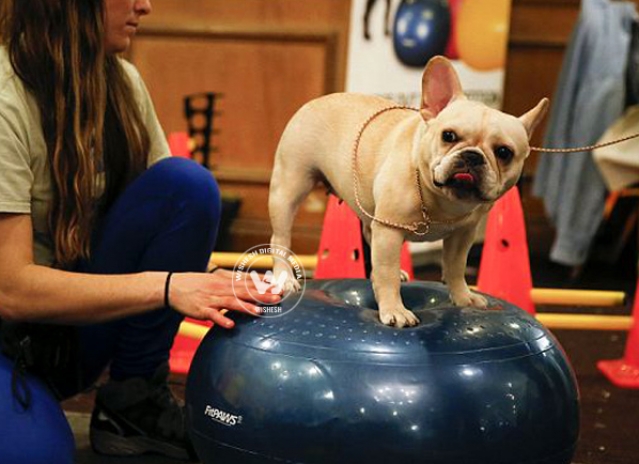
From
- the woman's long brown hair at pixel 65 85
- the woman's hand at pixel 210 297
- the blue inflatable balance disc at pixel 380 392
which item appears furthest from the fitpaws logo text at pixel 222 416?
the woman's long brown hair at pixel 65 85

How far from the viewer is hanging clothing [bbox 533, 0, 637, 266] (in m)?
2.89

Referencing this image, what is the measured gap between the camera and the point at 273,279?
4.28 feet

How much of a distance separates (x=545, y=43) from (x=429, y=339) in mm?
2499

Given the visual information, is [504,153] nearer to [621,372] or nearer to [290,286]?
[290,286]

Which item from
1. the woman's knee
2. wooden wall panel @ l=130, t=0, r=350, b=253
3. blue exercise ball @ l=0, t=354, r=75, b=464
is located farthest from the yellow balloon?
blue exercise ball @ l=0, t=354, r=75, b=464

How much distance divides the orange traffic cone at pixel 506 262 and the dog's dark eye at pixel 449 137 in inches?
38.9

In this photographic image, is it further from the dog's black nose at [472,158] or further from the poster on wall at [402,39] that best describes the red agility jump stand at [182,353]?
the dog's black nose at [472,158]

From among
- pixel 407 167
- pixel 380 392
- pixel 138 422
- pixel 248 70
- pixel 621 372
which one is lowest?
pixel 621 372

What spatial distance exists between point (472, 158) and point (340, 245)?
98 cm

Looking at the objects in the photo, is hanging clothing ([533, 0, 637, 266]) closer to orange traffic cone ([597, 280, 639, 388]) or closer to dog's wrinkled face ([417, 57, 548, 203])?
orange traffic cone ([597, 280, 639, 388])

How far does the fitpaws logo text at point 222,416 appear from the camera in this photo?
3.72ft

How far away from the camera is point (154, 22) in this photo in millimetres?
3107

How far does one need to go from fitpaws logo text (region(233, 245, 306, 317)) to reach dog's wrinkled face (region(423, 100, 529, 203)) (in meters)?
0.29

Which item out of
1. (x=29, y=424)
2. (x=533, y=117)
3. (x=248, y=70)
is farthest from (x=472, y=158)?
(x=248, y=70)
